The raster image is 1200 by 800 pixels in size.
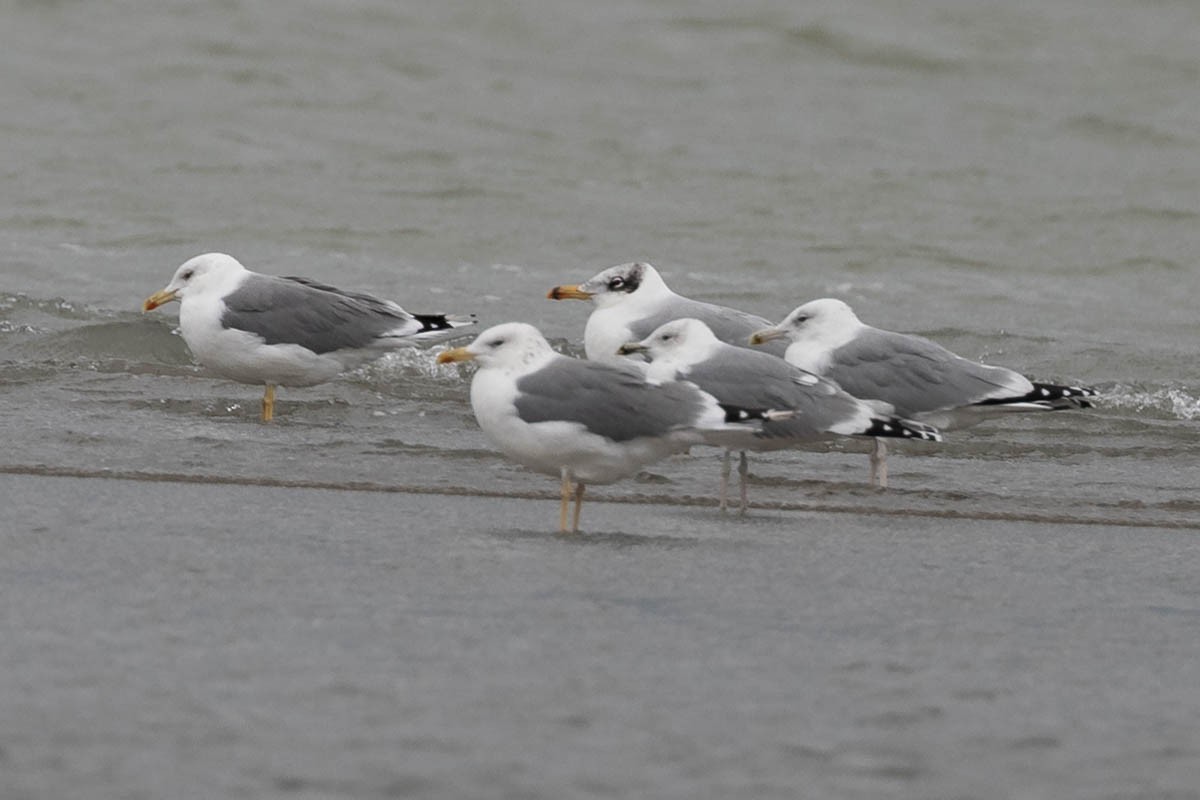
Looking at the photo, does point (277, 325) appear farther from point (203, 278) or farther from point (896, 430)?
point (896, 430)

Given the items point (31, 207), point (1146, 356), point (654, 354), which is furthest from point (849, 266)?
point (654, 354)

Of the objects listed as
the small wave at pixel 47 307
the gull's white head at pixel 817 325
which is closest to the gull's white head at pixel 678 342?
the gull's white head at pixel 817 325

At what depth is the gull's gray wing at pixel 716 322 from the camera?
895cm

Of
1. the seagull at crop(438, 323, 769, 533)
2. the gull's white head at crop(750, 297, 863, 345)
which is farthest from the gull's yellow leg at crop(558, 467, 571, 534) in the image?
the gull's white head at crop(750, 297, 863, 345)

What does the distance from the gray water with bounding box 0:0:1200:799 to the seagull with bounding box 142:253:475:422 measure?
230mm

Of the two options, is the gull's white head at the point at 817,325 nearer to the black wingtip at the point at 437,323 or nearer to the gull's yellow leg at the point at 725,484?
the gull's yellow leg at the point at 725,484

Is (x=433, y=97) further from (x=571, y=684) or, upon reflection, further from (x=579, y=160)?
(x=571, y=684)

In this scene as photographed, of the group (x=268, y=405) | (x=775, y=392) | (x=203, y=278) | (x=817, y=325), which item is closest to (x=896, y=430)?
(x=775, y=392)

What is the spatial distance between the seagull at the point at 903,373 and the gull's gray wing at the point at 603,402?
194 centimetres

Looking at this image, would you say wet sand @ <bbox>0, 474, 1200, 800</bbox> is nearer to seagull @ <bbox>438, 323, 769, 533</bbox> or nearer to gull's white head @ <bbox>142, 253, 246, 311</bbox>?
seagull @ <bbox>438, 323, 769, 533</bbox>

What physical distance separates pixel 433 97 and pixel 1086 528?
17.3m

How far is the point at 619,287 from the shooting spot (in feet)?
31.9

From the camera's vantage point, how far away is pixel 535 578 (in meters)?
5.23

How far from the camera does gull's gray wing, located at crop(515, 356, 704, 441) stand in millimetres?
6379
